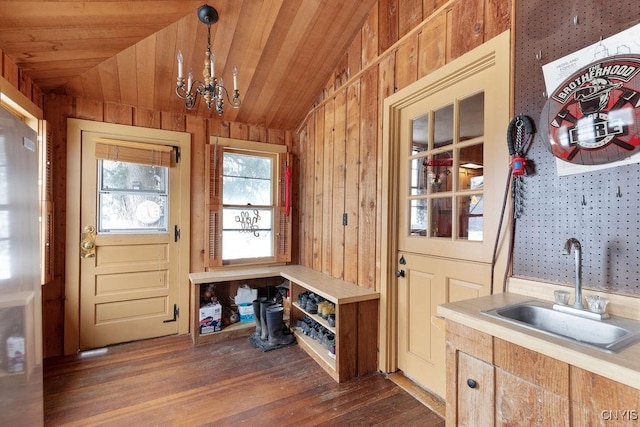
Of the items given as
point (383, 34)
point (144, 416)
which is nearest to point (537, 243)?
point (383, 34)

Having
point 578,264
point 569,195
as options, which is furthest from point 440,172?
point 578,264

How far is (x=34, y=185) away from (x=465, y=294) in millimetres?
2249

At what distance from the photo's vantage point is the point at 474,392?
1123 millimetres

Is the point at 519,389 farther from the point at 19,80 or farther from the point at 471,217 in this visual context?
the point at 19,80

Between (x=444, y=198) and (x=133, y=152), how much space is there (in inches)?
112

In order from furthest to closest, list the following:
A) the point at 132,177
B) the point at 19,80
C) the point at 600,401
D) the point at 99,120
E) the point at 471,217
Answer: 1. the point at 132,177
2. the point at 99,120
3. the point at 19,80
4. the point at 471,217
5. the point at 600,401

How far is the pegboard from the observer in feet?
3.76

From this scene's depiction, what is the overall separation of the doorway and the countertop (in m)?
0.15

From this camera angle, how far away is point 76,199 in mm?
2773

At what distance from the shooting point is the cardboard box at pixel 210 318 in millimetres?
2996

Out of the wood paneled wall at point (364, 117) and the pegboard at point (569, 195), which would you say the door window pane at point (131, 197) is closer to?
the wood paneled wall at point (364, 117)

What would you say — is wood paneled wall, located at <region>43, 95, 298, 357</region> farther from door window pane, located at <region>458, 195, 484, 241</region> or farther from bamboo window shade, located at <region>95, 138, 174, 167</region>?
door window pane, located at <region>458, 195, 484, 241</region>

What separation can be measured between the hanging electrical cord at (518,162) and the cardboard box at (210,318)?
2.58 metres

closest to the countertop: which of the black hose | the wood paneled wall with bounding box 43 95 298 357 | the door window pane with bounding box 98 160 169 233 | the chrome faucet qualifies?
the chrome faucet
